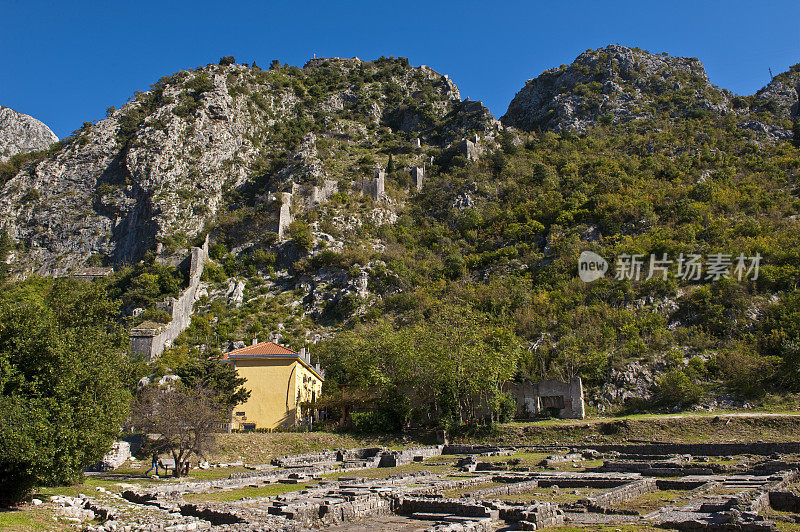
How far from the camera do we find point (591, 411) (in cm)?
3575

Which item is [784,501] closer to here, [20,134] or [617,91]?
[617,91]

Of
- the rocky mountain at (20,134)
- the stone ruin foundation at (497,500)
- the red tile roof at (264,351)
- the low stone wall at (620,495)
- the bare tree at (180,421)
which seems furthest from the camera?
the rocky mountain at (20,134)

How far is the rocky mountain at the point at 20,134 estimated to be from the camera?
4697 inches

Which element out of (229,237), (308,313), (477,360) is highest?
(229,237)

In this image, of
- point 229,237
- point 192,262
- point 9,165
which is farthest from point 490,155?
point 9,165

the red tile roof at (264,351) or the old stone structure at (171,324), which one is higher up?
the old stone structure at (171,324)

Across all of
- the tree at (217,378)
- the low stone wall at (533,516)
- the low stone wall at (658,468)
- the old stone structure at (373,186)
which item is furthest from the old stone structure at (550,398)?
the old stone structure at (373,186)

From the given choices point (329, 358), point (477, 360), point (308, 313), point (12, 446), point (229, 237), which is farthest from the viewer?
point (229, 237)

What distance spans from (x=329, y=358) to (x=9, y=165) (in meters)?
73.3

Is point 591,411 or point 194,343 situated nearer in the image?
point 591,411

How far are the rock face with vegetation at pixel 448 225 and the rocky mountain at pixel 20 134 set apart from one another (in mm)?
44999

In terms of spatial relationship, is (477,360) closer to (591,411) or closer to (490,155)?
(591,411)

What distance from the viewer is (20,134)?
408 ft

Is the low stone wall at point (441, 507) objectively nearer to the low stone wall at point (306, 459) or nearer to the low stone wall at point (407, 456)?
the low stone wall at point (407, 456)
